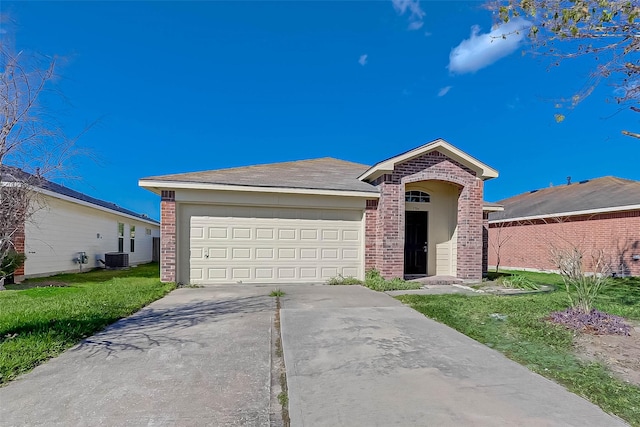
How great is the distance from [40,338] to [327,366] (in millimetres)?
3829

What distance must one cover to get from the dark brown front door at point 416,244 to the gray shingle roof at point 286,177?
81.5 inches

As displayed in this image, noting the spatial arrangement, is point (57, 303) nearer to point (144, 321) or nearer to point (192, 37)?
point (144, 321)

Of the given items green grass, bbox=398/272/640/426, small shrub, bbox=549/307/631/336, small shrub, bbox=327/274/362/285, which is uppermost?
small shrub, bbox=549/307/631/336

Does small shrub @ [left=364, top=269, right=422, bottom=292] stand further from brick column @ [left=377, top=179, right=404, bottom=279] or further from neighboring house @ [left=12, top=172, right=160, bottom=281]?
neighboring house @ [left=12, top=172, right=160, bottom=281]

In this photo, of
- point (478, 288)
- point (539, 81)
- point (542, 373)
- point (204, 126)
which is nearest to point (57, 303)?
point (542, 373)

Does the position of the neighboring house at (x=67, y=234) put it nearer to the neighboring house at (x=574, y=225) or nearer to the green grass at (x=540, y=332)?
the green grass at (x=540, y=332)

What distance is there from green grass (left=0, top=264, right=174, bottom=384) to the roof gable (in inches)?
268

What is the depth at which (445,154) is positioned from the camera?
410 inches

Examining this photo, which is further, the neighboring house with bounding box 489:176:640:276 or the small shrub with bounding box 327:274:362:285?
the neighboring house with bounding box 489:176:640:276

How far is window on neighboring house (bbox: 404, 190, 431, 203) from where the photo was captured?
37.4 feet

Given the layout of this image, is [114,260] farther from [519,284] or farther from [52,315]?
[519,284]

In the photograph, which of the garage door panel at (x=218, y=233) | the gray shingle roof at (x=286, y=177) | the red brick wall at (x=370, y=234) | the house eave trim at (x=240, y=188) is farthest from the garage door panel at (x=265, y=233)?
the red brick wall at (x=370, y=234)

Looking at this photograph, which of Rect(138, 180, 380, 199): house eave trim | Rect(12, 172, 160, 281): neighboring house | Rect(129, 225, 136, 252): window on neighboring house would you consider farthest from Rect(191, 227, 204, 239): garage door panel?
Rect(129, 225, 136, 252): window on neighboring house

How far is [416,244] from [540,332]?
21.7ft
